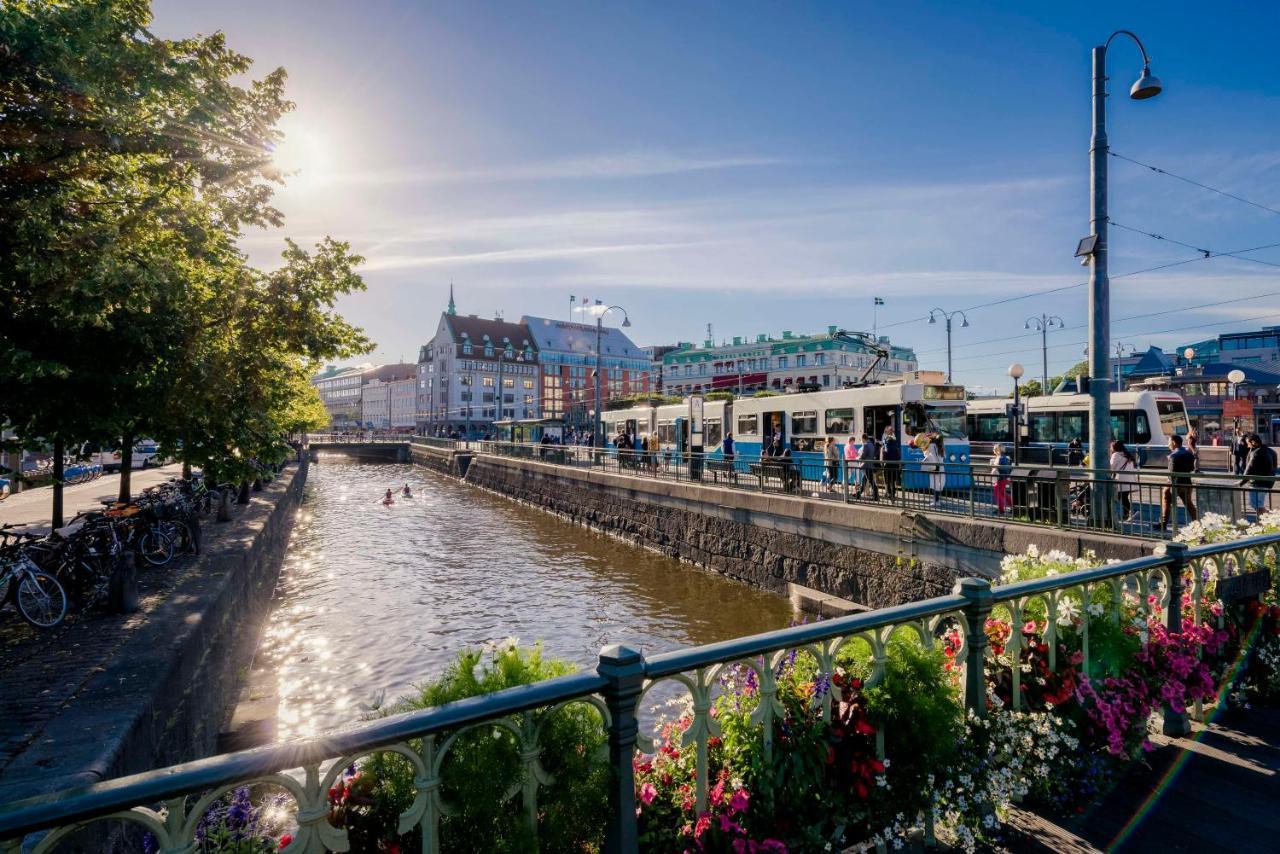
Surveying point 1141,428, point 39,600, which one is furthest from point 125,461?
point 1141,428

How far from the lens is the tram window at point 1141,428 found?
21078 millimetres

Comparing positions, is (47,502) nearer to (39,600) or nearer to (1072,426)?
(39,600)

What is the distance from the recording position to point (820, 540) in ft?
47.7

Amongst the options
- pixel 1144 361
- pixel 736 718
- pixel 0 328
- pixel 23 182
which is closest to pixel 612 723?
pixel 736 718

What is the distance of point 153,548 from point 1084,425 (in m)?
25.4

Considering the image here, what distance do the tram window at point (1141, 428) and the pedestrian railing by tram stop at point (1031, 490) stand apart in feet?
24.9

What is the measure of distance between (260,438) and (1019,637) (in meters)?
11.2

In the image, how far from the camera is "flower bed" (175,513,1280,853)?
230cm

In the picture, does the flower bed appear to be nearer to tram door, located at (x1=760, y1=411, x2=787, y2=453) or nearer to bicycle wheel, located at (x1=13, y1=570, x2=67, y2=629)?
bicycle wheel, located at (x1=13, y1=570, x2=67, y2=629)

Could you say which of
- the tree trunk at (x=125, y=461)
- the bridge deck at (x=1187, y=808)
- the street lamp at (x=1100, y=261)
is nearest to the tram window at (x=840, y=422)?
the street lamp at (x=1100, y=261)

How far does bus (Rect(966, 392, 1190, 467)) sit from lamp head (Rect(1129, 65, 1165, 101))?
12.9 metres

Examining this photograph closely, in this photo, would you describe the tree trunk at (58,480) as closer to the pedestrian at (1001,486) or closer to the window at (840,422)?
the pedestrian at (1001,486)

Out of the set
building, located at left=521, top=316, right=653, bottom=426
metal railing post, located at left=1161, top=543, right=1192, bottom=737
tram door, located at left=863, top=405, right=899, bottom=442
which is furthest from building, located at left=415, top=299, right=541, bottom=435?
metal railing post, located at left=1161, top=543, right=1192, bottom=737

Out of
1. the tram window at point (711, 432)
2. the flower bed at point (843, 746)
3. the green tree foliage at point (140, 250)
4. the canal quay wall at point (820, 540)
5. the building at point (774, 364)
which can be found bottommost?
the canal quay wall at point (820, 540)
